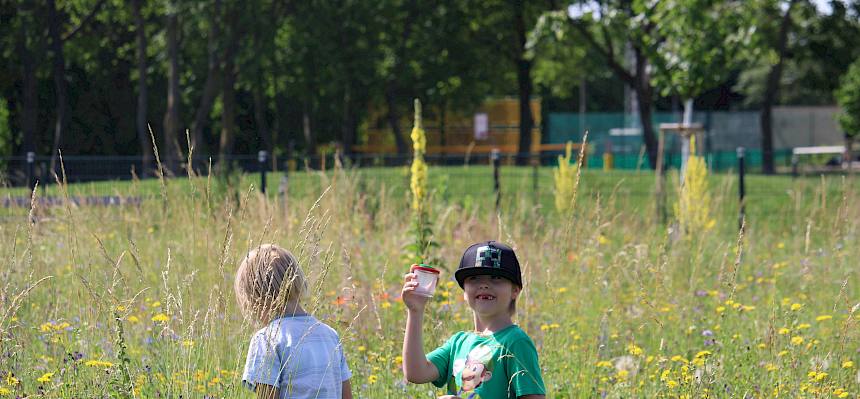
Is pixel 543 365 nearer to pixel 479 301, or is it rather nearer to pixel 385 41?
pixel 479 301

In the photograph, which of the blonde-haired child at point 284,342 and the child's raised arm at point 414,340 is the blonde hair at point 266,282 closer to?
the blonde-haired child at point 284,342

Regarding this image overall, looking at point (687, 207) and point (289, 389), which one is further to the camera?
→ point (687, 207)

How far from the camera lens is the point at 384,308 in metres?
6.23

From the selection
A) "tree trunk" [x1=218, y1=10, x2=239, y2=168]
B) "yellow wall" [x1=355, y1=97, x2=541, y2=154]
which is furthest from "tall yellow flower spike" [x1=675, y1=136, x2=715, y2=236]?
"yellow wall" [x1=355, y1=97, x2=541, y2=154]

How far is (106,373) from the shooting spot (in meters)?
4.09

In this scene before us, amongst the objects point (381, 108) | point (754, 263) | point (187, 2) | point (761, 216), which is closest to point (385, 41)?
point (381, 108)

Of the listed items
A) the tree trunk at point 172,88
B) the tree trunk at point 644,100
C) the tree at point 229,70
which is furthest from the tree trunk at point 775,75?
the tree trunk at point 172,88

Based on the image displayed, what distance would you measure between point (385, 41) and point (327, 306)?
32.3 meters

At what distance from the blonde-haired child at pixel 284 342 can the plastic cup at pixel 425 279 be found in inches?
18.6

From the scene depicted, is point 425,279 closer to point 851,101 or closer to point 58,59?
point 58,59

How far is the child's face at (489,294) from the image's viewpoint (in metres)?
3.30

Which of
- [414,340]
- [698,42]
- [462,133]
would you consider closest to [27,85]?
[462,133]

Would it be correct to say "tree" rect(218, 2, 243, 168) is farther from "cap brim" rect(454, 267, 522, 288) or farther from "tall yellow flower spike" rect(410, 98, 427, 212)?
"cap brim" rect(454, 267, 522, 288)

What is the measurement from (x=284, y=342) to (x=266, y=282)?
0.20m
